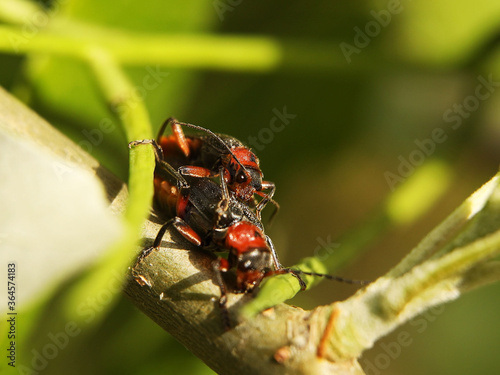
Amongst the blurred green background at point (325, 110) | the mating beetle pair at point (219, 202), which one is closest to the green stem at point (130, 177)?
the mating beetle pair at point (219, 202)

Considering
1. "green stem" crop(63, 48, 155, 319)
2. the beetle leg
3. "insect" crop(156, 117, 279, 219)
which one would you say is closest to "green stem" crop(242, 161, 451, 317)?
the beetle leg

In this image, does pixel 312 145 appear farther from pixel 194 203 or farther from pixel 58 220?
pixel 58 220

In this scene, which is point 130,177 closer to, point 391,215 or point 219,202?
point 219,202

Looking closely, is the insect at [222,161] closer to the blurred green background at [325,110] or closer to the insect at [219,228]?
the insect at [219,228]

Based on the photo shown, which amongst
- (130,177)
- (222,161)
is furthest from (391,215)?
(130,177)

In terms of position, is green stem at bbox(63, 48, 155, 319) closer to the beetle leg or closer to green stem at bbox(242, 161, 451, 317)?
the beetle leg

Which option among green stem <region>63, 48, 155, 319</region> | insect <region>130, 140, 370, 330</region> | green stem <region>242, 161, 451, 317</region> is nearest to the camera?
green stem <region>63, 48, 155, 319</region>

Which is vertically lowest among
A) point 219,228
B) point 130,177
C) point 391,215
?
point 219,228
